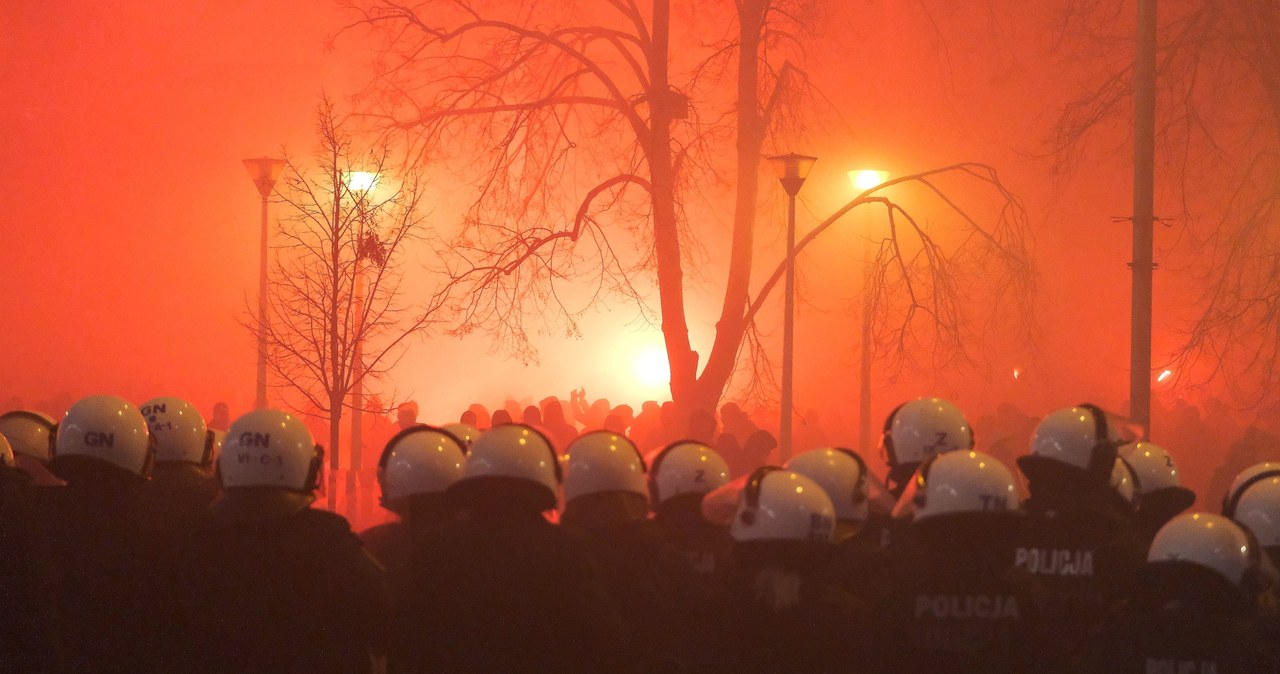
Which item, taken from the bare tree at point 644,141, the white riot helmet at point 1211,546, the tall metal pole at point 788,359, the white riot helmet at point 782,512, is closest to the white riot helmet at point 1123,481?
the white riot helmet at point 1211,546

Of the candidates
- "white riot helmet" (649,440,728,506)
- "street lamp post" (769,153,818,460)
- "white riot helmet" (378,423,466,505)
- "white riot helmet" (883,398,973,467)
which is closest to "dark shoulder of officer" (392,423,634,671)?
"white riot helmet" (378,423,466,505)

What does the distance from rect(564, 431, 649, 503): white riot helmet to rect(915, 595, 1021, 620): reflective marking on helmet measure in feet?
3.98

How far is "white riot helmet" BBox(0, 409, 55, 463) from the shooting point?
5.48m

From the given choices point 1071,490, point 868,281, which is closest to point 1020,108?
point 868,281

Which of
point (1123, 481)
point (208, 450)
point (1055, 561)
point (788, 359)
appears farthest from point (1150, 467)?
point (788, 359)

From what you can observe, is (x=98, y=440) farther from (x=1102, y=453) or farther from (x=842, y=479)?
(x=1102, y=453)

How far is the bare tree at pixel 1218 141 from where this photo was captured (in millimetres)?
14195

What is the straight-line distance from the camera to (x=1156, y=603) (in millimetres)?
3719

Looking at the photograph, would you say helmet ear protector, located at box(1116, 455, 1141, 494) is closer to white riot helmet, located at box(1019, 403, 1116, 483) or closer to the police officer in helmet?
white riot helmet, located at box(1019, 403, 1116, 483)

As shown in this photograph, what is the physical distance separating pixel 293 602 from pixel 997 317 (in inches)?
732

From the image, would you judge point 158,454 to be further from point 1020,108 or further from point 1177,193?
point 1020,108

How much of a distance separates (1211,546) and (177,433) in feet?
12.5

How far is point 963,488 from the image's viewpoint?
400 cm

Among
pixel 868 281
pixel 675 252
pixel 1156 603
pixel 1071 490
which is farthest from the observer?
pixel 868 281
